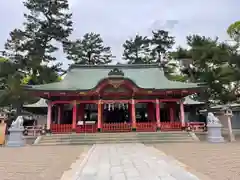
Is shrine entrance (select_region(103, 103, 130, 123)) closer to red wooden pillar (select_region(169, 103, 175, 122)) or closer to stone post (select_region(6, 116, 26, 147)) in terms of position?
red wooden pillar (select_region(169, 103, 175, 122))

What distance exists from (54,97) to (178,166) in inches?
422

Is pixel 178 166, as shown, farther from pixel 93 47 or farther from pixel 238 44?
pixel 93 47

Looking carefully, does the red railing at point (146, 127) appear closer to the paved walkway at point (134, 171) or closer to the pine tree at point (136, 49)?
the paved walkway at point (134, 171)

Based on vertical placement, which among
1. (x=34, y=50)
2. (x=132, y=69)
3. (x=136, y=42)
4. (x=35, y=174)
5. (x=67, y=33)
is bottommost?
(x=35, y=174)

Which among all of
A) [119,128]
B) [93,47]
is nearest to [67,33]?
[93,47]

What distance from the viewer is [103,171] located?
520 cm

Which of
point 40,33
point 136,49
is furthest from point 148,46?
point 40,33

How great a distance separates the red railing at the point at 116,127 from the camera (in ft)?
45.9

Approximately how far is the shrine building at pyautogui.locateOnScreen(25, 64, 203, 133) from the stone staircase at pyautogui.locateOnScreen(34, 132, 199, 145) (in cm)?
119

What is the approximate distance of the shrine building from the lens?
13719 mm

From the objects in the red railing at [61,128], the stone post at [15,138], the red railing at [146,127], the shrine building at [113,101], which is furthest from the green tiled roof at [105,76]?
the stone post at [15,138]

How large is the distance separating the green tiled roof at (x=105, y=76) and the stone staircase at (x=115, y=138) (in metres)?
3.02

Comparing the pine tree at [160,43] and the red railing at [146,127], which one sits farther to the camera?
the pine tree at [160,43]

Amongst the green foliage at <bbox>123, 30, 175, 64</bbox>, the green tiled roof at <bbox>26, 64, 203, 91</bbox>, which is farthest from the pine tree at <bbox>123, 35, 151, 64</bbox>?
the green tiled roof at <bbox>26, 64, 203, 91</bbox>
